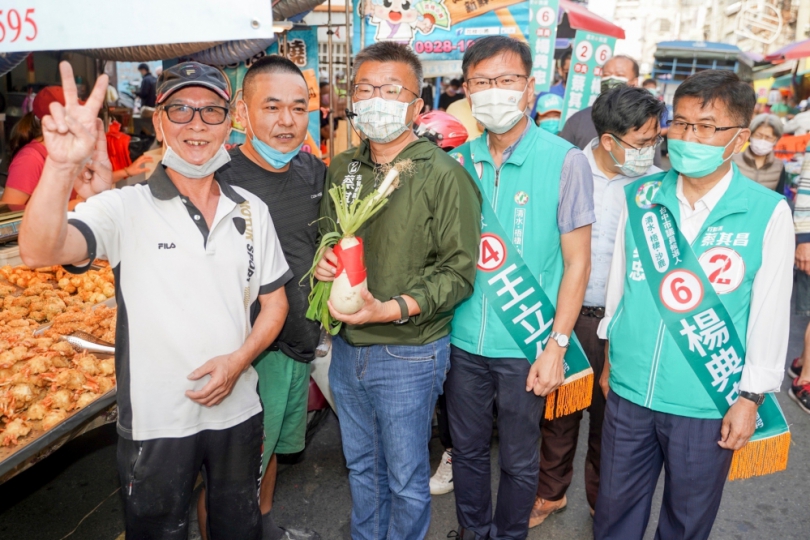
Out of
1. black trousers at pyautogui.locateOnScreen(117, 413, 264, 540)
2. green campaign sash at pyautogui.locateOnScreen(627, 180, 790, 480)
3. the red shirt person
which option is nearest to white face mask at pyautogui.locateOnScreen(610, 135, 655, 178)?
green campaign sash at pyautogui.locateOnScreen(627, 180, 790, 480)

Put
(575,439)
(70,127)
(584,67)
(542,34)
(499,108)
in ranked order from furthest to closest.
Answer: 1. (584,67)
2. (542,34)
3. (575,439)
4. (499,108)
5. (70,127)

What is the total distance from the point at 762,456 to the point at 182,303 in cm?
247

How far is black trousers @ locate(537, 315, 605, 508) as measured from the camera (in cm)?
329

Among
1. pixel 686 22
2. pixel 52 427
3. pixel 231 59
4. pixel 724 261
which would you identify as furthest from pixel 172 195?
pixel 686 22

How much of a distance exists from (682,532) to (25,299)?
13.1 ft

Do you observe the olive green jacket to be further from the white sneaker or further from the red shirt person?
the red shirt person

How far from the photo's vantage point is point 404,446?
103 inches

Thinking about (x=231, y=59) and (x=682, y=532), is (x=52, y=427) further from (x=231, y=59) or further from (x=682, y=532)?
(x=231, y=59)

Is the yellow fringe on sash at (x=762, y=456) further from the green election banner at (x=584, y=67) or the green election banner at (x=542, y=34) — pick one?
the green election banner at (x=584, y=67)

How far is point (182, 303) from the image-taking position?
2.17m

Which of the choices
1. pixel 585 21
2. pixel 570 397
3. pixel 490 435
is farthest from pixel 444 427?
pixel 585 21

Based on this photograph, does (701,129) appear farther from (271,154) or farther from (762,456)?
(271,154)

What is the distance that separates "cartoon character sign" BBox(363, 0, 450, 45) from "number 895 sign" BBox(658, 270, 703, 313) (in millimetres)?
5126

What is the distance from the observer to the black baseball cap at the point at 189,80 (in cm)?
229
